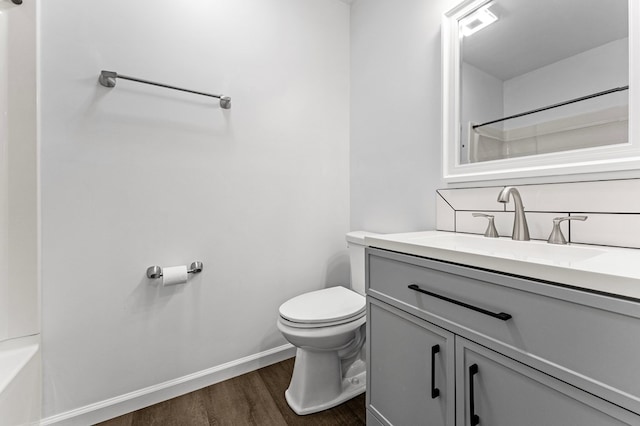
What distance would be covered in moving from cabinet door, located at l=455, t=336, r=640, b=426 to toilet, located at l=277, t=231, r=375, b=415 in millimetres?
618

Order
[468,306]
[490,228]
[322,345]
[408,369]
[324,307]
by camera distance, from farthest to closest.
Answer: [324,307], [322,345], [490,228], [408,369], [468,306]

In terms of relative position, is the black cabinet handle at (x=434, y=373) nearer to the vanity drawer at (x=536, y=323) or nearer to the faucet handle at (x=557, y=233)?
the vanity drawer at (x=536, y=323)

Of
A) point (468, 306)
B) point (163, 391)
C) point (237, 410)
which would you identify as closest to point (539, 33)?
point (468, 306)

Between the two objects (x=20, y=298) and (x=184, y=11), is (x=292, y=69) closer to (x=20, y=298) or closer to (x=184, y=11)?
(x=184, y=11)

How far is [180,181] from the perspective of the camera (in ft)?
4.77

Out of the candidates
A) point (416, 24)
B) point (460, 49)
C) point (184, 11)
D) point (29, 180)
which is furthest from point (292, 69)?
point (29, 180)

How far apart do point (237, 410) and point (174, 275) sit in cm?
72

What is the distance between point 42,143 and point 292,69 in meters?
1.35

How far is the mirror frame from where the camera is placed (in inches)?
32.7

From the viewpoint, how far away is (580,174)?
36.8 inches

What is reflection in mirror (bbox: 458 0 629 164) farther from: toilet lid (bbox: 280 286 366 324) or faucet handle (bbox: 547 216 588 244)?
toilet lid (bbox: 280 286 366 324)

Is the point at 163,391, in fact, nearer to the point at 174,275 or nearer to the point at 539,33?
the point at 174,275

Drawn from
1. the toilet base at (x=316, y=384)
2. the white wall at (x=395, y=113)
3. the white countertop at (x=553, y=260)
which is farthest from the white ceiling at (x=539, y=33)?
the toilet base at (x=316, y=384)

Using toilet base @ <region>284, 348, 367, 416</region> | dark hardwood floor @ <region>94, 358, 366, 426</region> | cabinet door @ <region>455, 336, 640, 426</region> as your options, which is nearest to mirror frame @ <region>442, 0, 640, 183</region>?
cabinet door @ <region>455, 336, 640, 426</region>
